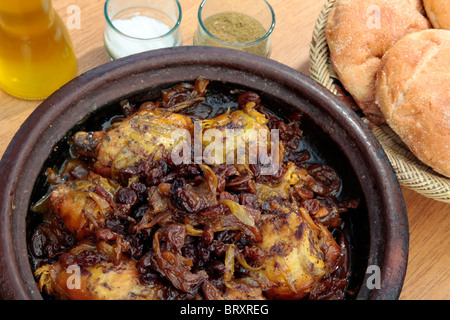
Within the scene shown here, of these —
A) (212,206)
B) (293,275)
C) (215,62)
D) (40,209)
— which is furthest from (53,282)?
(215,62)

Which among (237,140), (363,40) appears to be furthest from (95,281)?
(363,40)

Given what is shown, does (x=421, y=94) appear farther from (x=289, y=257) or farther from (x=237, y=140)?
(x=289, y=257)

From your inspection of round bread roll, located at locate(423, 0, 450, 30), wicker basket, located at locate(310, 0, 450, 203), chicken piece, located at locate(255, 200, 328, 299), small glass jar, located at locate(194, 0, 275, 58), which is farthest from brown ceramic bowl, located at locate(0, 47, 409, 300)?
round bread roll, located at locate(423, 0, 450, 30)

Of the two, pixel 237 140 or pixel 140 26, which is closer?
pixel 237 140

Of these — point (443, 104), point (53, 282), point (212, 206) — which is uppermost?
point (443, 104)

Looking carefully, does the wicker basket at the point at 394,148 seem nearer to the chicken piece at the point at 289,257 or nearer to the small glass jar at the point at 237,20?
the small glass jar at the point at 237,20
